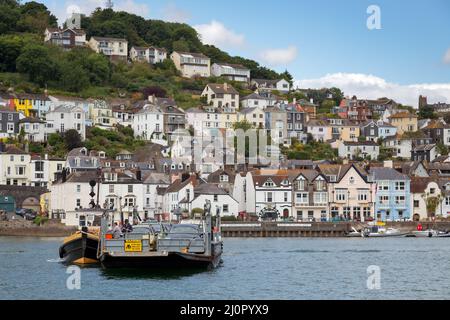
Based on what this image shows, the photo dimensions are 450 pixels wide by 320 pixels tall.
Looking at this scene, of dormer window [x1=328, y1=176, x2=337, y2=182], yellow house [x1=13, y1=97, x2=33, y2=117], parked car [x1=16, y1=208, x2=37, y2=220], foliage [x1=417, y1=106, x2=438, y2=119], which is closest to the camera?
parked car [x1=16, y1=208, x2=37, y2=220]

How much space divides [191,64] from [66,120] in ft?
169

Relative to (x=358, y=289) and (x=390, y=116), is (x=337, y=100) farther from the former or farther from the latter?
(x=358, y=289)

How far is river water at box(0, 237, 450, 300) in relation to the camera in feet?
131

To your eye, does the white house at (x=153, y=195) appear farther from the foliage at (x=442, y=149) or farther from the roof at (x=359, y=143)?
the foliage at (x=442, y=149)

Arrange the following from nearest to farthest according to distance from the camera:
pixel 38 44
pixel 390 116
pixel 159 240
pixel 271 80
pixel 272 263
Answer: pixel 159 240 < pixel 272 263 < pixel 38 44 < pixel 390 116 < pixel 271 80

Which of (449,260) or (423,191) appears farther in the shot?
(423,191)

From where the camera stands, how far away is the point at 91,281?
4422cm

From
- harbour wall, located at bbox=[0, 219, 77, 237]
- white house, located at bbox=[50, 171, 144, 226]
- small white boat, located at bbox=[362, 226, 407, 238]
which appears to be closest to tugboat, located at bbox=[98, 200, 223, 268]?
harbour wall, located at bbox=[0, 219, 77, 237]

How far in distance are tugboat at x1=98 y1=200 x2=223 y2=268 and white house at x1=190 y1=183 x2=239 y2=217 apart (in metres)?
50.2

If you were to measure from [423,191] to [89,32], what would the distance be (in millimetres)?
82788

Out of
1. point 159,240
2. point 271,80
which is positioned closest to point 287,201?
point 159,240

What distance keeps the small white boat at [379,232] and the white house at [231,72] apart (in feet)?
268

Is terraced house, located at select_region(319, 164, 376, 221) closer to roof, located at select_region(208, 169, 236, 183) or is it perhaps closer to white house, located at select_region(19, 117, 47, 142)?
roof, located at select_region(208, 169, 236, 183)

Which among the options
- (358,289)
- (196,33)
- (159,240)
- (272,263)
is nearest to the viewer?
(358,289)
